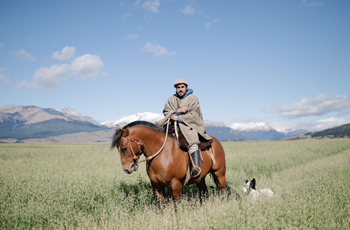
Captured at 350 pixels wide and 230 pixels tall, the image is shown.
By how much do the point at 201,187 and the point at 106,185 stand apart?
3.01 metres

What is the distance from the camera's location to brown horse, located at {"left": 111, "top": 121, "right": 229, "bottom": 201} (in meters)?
4.47

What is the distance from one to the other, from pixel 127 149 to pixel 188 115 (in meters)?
1.75

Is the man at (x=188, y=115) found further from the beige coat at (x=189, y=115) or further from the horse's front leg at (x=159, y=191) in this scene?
the horse's front leg at (x=159, y=191)

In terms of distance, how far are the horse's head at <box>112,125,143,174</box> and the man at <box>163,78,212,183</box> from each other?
1146 millimetres

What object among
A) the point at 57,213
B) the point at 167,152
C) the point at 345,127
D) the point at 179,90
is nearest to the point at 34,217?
the point at 57,213

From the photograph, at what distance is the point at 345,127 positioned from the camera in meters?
171

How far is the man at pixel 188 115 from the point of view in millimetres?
4996

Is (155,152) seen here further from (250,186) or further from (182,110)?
(250,186)

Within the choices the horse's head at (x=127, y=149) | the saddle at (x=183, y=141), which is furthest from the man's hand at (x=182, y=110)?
the horse's head at (x=127, y=149)

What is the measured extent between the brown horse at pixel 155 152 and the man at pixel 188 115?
0.27 m

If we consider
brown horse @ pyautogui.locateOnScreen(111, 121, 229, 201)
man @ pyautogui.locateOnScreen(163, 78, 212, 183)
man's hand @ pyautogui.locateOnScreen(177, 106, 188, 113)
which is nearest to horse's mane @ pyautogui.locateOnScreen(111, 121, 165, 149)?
brown horse @ pyautogui.locateOnScreen(111, 121, 229, 201)

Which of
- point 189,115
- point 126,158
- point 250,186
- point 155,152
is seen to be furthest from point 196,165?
point 250,186

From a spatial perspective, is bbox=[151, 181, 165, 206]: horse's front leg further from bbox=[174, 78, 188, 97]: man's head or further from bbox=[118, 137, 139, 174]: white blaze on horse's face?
bbox=[174, 78, 188, 97]: man's head

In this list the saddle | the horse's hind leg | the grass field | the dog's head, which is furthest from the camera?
the dog's head
